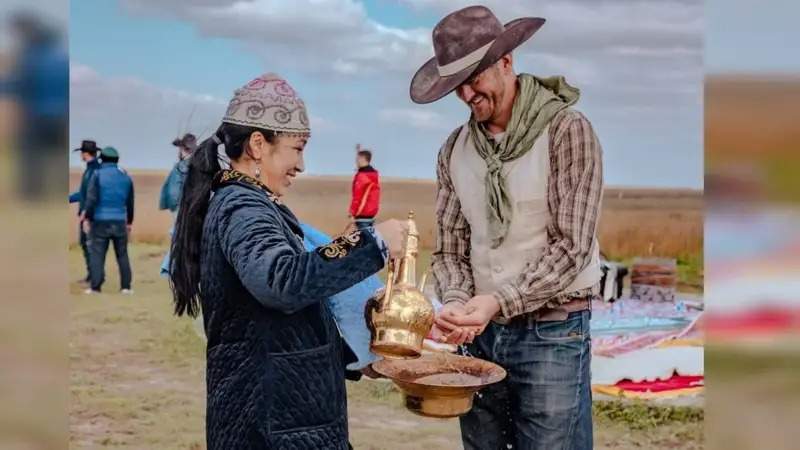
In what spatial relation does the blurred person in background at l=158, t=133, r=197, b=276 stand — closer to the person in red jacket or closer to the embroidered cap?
the person in red jacket

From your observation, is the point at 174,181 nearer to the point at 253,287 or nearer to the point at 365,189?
the point at 365,189

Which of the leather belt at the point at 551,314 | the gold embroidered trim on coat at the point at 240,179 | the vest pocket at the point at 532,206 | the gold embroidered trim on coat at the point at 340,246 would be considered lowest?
the leather belt at the point at 551,314

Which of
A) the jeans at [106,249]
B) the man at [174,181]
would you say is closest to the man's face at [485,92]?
the man at [174,181]

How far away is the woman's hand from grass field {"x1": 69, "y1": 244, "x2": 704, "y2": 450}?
90.5 inches

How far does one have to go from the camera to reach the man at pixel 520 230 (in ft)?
7.00

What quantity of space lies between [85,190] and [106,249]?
1.45ft

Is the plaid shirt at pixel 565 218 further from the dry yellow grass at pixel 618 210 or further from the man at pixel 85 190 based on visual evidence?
the man at pixel 85 190

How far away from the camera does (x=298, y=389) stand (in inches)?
78.9

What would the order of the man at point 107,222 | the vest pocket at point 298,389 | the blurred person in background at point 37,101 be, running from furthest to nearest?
the man at point 107,222
the blurred person in background at point 37,101
the vest pocket at point 298,389

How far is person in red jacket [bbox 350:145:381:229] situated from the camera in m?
4.21

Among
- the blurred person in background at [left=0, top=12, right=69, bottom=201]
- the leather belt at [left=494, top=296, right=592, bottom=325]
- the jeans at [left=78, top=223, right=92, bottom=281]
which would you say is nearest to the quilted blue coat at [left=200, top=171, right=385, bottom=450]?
the leather belt at [left=494, top=296, right=592, bottom=325]

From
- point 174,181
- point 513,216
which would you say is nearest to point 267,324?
point 513,216

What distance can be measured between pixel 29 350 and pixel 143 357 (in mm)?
2488

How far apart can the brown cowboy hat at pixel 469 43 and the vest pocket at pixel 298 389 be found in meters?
0.67
